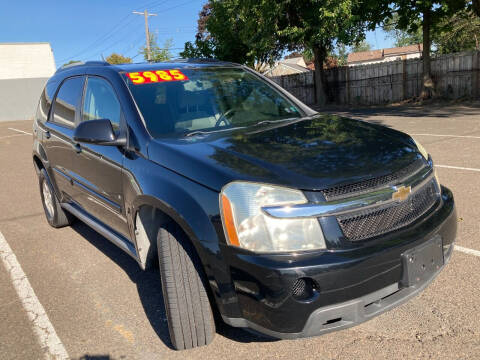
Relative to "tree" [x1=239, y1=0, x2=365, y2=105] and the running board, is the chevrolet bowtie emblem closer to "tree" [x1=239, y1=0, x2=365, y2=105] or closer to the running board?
the running board

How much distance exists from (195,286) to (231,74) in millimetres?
2114

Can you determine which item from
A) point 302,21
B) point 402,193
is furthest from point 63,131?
point 302,21

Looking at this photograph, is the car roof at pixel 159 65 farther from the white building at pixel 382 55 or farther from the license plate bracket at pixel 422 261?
the white building at pixel 382 55

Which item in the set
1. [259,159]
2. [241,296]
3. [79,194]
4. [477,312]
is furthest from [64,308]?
[477,312]

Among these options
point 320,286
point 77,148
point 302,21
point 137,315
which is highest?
point 302,21

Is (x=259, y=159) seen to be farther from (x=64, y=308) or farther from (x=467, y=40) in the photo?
(x=467, y=40)

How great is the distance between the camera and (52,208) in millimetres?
5109

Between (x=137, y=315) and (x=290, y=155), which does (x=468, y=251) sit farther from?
(x=137, y=315)

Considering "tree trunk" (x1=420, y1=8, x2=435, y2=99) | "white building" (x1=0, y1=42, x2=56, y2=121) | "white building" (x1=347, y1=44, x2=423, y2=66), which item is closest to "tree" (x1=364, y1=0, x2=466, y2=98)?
"tree trunk" (x1=420, y1=8, x2=435, y2=99)

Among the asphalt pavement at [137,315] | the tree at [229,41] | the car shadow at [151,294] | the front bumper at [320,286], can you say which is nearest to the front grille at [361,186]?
the front bumper at [320,286]

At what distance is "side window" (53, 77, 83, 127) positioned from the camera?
4.02m

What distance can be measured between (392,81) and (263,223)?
22479 millimetres

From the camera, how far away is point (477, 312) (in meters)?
2.76

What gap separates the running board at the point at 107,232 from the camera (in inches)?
125
